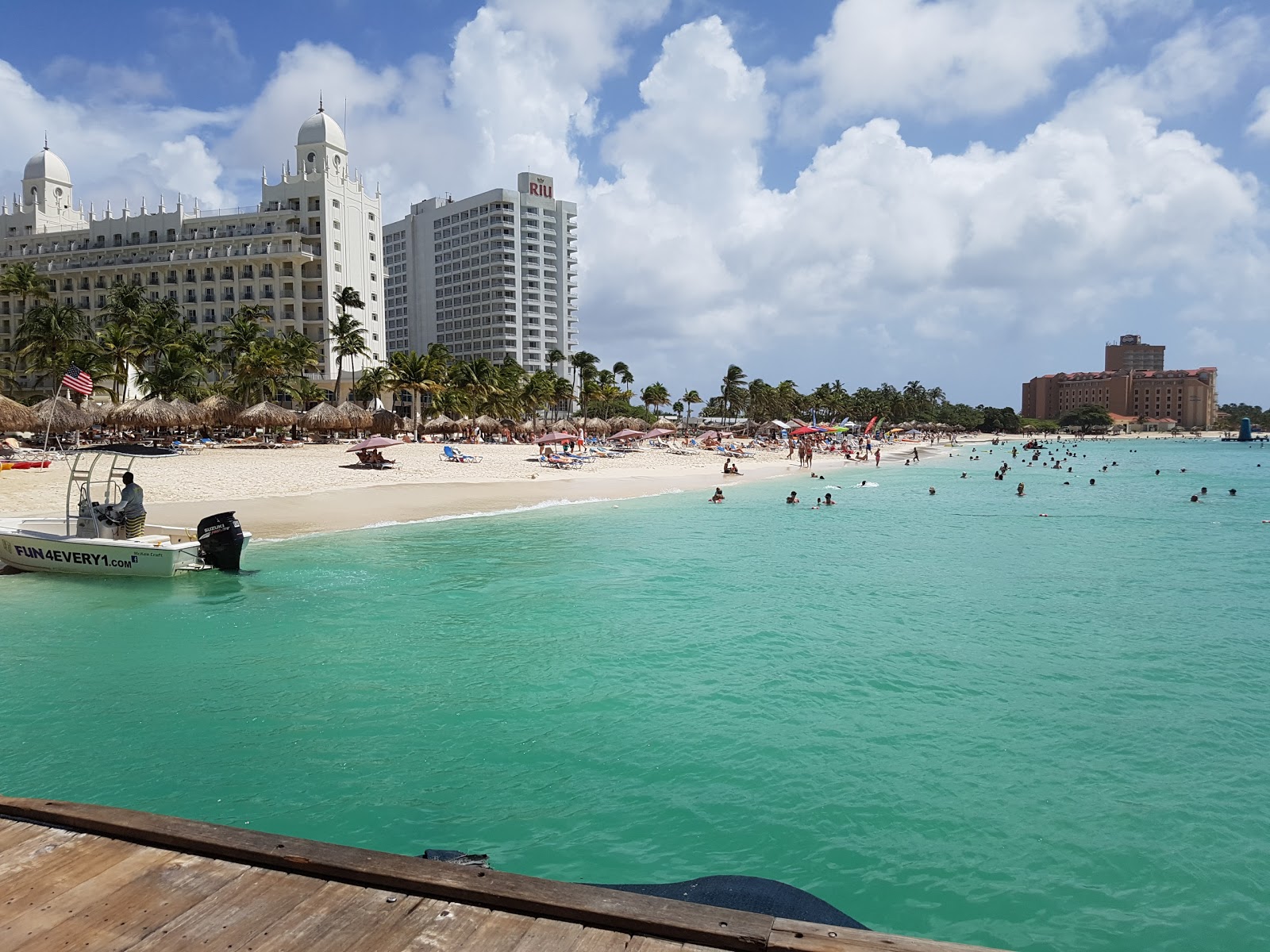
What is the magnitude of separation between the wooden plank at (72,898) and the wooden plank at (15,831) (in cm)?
60

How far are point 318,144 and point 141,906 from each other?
98478mm

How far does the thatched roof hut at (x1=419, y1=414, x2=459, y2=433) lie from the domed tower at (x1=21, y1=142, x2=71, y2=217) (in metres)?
68.0

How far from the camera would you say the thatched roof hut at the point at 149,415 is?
4428 centimetres

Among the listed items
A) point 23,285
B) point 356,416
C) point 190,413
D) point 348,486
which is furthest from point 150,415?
point 23,285

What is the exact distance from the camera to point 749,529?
27984 mm

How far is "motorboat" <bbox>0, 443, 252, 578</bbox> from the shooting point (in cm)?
1611

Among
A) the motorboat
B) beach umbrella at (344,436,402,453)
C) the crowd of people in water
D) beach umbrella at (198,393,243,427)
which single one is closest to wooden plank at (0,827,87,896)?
the motorboat

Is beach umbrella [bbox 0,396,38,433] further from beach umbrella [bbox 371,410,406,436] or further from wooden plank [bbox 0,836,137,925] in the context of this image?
wooden plank [bbox 0,836,137,925]

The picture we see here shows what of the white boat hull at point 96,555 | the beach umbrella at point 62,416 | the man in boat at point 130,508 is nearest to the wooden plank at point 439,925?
the white boat hull at point 96,555

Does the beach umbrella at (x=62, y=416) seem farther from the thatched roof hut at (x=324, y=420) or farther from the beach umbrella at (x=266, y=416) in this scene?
the thatched roof hut at (x=324, y=420)

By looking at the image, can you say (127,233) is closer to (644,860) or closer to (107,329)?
(107,329)

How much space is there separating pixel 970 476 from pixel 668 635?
5109 cm

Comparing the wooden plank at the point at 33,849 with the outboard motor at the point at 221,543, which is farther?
the outboard motor at the point at 221,543

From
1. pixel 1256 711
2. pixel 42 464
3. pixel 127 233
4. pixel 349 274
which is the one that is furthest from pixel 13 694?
pixel 127 233
